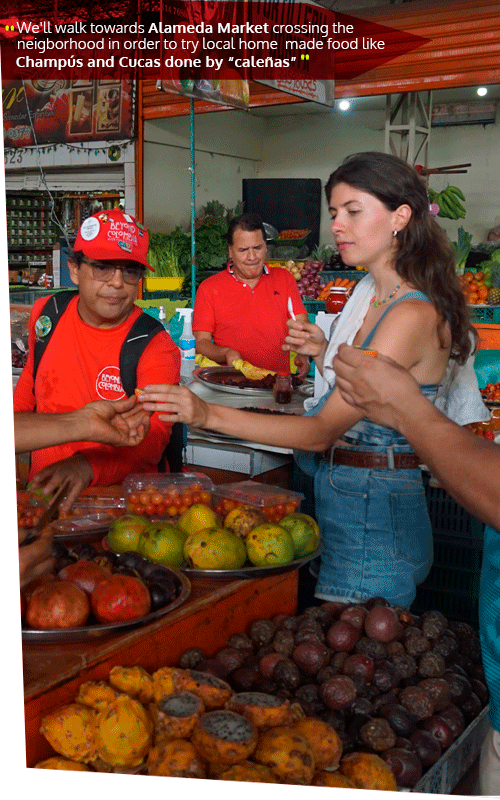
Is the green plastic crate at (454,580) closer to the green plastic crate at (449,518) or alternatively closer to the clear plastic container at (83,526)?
the green plastic crate at (449,518)

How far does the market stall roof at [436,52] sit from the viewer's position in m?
3.25

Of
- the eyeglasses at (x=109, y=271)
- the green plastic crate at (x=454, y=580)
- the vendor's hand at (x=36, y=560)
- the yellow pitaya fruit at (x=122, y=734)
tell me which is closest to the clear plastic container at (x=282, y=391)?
the green plastic crate at (x=454, y=580)

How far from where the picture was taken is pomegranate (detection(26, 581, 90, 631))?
129 centimetres

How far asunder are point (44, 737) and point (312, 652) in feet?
1.74

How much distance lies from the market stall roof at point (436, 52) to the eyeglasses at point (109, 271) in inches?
48.0

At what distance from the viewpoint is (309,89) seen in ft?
11.7

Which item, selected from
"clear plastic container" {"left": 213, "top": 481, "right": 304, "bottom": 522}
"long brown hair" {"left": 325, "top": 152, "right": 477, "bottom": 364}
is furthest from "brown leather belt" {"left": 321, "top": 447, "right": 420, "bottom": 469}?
"long brown hair" {"left": 325, "top": 152, "right": 477, "bottom": 364}

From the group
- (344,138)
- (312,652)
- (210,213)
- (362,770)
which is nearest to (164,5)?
(312,652)

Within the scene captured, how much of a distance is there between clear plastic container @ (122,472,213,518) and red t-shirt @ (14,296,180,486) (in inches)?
10.6

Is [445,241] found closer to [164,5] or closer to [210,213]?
[164,5]

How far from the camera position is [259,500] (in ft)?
5.98

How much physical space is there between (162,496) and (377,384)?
85cm

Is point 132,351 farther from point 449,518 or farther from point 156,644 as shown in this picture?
point 449,518

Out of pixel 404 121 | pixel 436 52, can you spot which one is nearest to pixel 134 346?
pixel 436 52
